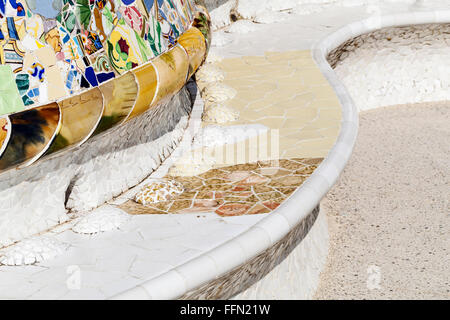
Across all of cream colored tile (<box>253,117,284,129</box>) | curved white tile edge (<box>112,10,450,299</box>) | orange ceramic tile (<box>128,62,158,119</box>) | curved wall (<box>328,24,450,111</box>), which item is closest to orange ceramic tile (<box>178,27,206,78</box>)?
orange ceramic tile (<box>128,62,158,119</box>)

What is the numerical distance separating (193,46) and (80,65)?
1311 mm

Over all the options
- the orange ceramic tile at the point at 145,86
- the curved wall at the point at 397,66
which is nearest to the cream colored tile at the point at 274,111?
the orange ceramic tile at the point at 145,86

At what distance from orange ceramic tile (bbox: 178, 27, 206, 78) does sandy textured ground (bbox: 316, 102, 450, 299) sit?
2117 mm

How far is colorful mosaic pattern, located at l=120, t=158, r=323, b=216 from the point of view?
4.25 m

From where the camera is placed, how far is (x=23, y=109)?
3.55m

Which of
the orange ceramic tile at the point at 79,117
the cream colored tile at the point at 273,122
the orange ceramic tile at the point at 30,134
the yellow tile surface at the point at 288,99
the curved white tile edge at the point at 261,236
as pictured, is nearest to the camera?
the curved white tile edge at the point at 261,236

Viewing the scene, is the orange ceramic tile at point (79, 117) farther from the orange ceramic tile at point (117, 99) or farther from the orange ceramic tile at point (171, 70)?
the orange ceramic tile at point (171, 70)

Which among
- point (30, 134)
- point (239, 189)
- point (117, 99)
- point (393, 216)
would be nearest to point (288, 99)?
point (393, 216)

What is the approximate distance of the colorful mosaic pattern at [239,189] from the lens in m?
4.25

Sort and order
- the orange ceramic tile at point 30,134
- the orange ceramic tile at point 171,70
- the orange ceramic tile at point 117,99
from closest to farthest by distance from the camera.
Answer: the orange ceramic tile at point 30,134 → the orange ceramic tile at point 117,99 → the orange ceramic tile at point 171,70

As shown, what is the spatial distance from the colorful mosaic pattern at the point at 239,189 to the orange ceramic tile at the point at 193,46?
2.92ft

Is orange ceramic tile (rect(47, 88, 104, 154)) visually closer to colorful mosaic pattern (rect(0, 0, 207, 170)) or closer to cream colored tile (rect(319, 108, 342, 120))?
colorful mosaic pattern (rect(0, 0, 207, 170))
